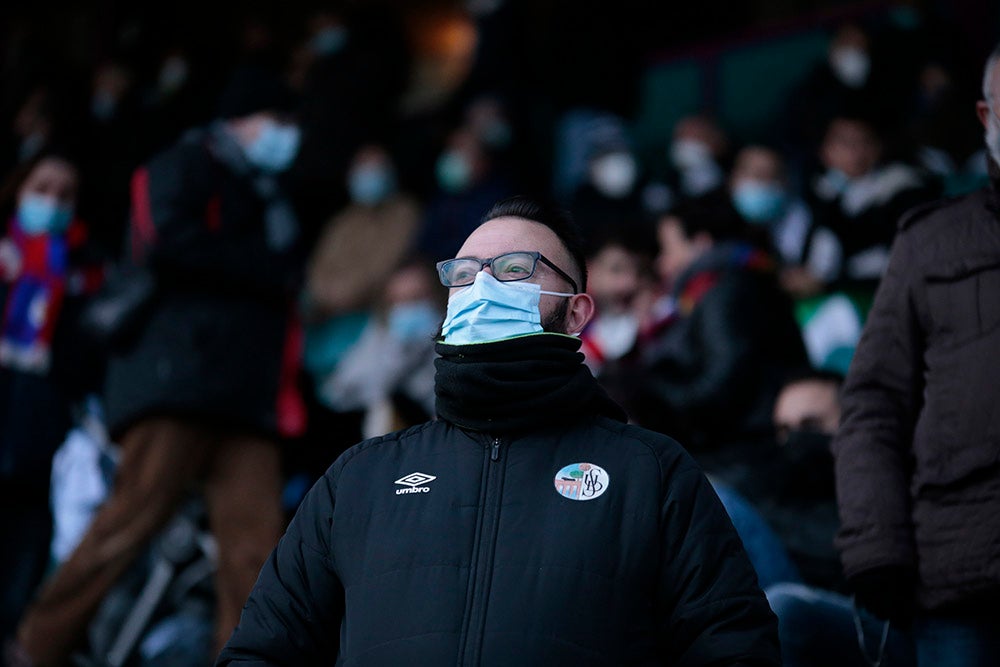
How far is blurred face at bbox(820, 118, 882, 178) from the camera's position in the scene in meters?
7.00

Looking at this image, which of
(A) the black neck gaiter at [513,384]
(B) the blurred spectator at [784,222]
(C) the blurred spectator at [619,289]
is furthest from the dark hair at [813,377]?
(A) the black neck gaiter at [513,384]

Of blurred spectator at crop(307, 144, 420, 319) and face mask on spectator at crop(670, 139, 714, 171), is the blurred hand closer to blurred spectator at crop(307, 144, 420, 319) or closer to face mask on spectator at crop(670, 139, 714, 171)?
face mask on spectator at crop(670, 139, 714, 171)

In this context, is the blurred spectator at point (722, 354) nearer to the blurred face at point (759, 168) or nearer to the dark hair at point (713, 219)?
the dark hair at point (713, 219)

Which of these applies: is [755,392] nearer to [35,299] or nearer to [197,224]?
[197,224]

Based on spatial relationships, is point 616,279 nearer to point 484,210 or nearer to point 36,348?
point 484,210

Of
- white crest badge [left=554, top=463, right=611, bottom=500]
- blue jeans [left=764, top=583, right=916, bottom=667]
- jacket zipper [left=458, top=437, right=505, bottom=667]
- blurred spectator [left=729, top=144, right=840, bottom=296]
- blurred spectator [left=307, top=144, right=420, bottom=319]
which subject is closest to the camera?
jacket zipper [left=458, top=437, right=505, bottom=667]

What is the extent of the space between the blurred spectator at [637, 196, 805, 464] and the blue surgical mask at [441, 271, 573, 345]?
2155mm

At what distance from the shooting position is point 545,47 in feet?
33.2

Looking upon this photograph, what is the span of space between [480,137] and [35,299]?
362 centimetres

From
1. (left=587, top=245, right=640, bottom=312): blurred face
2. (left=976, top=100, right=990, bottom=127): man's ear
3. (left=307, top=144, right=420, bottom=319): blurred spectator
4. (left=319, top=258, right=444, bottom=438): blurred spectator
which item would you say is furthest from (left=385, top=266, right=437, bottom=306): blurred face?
(left=976, top=100, right=990, bottom=127): man's ear

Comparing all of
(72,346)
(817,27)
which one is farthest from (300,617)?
(817,27)

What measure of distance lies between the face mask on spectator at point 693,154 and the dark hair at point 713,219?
2198mm

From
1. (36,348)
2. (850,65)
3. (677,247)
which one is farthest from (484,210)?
(36,348)

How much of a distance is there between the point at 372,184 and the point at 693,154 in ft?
6.97
